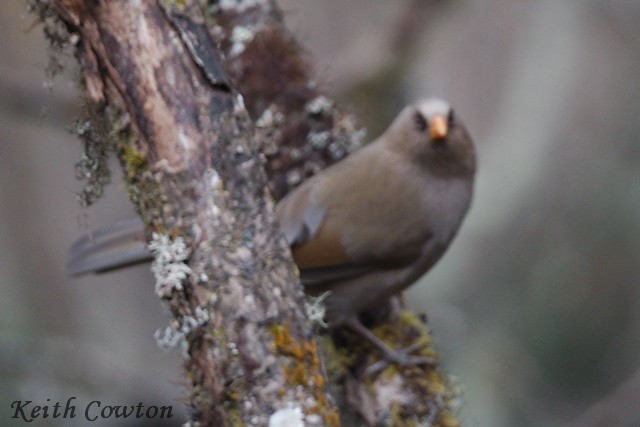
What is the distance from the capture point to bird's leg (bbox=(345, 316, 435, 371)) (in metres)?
3.58

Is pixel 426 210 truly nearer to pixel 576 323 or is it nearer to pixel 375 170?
pixel 375 170

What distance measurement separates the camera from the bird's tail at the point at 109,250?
362 cm

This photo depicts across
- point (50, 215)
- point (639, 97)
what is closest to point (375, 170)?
point (50, 215)

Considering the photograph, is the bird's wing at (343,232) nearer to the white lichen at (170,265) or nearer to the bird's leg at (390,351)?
the bird's leg at (390,351)

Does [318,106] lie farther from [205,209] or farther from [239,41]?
[205,209]

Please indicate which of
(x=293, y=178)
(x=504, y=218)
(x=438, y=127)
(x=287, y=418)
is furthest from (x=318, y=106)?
(x=504, y=218)

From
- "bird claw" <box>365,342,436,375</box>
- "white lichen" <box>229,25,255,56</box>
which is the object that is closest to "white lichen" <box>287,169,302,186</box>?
"white lichen" <box>229,25,255,56</box>

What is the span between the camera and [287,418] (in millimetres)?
2180

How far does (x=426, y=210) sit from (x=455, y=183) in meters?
0.19

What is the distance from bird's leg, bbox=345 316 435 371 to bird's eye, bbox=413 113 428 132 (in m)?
0.78

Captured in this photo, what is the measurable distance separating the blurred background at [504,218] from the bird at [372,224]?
3.55 feet

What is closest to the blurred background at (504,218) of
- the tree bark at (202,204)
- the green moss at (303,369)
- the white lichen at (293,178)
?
the white lichen at (293,178)

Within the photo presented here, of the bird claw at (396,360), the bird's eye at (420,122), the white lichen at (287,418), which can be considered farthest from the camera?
the bird's eye at (420,122)

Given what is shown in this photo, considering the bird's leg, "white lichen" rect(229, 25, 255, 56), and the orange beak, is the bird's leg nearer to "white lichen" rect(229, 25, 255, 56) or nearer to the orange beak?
the orange beak
